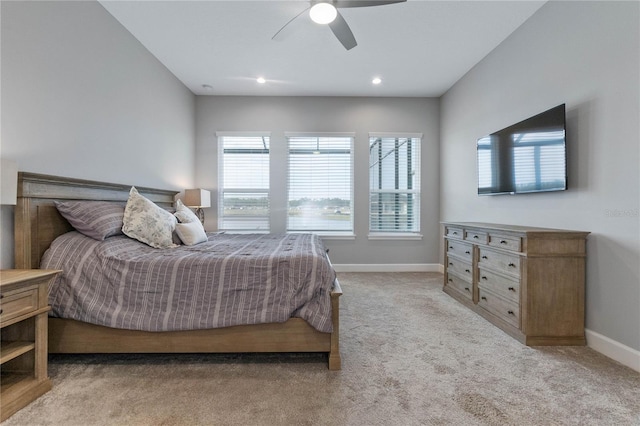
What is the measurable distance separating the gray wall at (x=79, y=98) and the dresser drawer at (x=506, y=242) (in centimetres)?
363

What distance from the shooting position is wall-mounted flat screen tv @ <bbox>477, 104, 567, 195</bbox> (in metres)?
2.29

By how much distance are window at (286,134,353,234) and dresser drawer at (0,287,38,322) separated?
323 cm

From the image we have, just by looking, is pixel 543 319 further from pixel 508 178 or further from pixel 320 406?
pixel 320 406

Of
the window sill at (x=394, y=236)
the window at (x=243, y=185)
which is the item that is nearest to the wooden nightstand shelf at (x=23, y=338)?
the window at (x=243, y=185)

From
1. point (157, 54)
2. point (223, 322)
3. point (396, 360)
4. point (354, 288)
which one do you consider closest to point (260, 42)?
point (157, 54)

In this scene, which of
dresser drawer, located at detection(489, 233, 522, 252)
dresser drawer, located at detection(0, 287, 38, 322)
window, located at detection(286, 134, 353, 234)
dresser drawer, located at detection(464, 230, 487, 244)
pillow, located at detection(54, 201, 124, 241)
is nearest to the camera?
dresser drawer, located at detection(0, 287, 38, 322)

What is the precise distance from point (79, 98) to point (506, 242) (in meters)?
3.81

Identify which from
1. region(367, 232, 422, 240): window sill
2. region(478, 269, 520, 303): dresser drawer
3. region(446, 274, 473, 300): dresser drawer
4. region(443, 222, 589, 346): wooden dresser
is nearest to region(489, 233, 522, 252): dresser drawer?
region(443, 222, 589, 346): wooden dresser

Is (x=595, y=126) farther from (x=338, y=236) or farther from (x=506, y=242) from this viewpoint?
(x=338, y=236)

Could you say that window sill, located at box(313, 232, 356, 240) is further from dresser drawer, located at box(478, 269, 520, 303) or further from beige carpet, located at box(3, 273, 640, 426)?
beige carpet, located at box(3, 273, 640, 426)

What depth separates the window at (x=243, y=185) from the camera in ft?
14.9

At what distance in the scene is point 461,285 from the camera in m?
3.10

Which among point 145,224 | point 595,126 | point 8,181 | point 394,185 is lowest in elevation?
point 145,224

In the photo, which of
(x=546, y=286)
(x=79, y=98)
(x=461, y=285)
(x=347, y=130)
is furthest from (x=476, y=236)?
(x=79, y=98)
